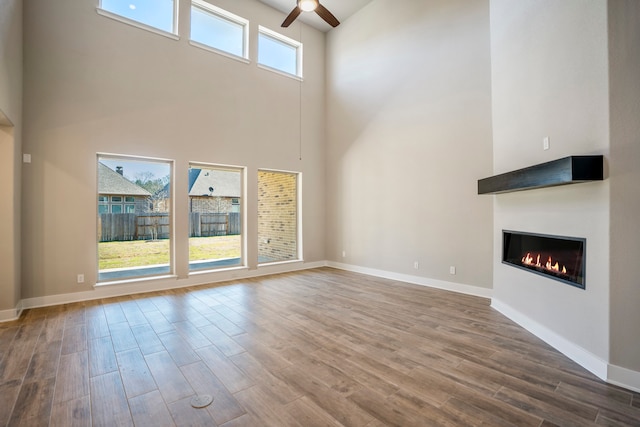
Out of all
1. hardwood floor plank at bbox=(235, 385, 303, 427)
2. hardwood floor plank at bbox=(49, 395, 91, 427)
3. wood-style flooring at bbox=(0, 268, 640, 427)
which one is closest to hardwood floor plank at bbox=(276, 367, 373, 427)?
wood-style flooring at bbox=(0, 268, 640, 427)

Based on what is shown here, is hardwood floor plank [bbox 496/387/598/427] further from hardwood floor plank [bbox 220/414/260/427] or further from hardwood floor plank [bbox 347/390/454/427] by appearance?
hardwood floor plank [bbox 220/414/260/427]

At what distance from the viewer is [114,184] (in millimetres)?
4781

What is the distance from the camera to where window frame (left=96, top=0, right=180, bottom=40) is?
4.59 m

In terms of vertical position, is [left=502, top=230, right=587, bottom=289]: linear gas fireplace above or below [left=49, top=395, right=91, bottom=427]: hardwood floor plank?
above

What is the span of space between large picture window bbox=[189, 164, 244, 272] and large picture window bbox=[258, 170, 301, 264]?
489 millimetres

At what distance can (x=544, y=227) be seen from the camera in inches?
121

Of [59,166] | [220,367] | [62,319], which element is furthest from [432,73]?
[62,319]

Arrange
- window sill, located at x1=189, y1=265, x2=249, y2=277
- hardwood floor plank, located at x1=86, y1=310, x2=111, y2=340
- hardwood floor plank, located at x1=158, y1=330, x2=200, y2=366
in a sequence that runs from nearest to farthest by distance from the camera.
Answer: hardwood floor plank, located at x1=158, y1=330, x2=200, y2=366, hardwood floor plank, located at x1=86, y1=310, x2=111, y2=340, window sill, located at x1=189, y1=265, x2=249, y2=277

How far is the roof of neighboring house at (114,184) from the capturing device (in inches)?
184

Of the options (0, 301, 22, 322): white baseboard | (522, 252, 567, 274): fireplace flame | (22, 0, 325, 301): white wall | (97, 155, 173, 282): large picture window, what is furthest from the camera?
(97, 155, 173, 282): large picture window

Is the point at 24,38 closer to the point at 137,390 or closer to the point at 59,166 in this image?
the point at 59,166

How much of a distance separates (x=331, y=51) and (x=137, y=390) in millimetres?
7500

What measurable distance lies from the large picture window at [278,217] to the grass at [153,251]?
670 millimetres

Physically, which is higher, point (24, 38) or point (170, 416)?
point (24, 38)
